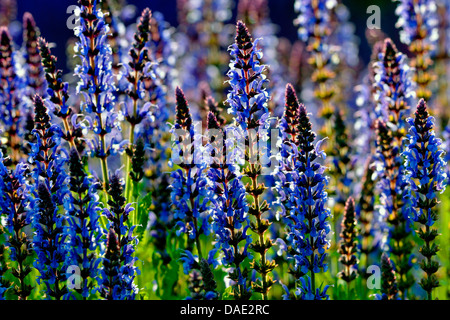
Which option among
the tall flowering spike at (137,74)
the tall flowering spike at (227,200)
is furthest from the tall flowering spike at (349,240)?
the tall flowering spike at (137,74)

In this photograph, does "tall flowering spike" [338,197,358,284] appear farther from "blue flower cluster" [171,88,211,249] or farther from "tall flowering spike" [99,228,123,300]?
"tall flowering spike" [99,228,123,300]

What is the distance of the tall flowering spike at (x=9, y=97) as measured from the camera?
20.9ft

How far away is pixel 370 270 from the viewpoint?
6250mm

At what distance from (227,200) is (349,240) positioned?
63.3 inches

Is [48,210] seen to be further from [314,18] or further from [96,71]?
[314,18]

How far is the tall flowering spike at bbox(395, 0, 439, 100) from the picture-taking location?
25.5 ft

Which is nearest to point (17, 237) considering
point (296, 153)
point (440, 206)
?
point (296, 153)

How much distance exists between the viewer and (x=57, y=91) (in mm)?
5594

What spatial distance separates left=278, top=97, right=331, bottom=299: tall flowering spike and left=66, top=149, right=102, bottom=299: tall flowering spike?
1804 millimetres

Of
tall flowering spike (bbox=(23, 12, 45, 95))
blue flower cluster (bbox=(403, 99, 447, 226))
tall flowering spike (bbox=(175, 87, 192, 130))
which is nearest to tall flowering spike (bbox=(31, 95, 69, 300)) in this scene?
tall flowering spike (bbox=(175, 87, 192, 130))

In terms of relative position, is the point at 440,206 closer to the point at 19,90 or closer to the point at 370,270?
the point at 370,270

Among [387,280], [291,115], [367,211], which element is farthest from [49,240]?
[367,211]

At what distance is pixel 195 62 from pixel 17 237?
8272 mm
